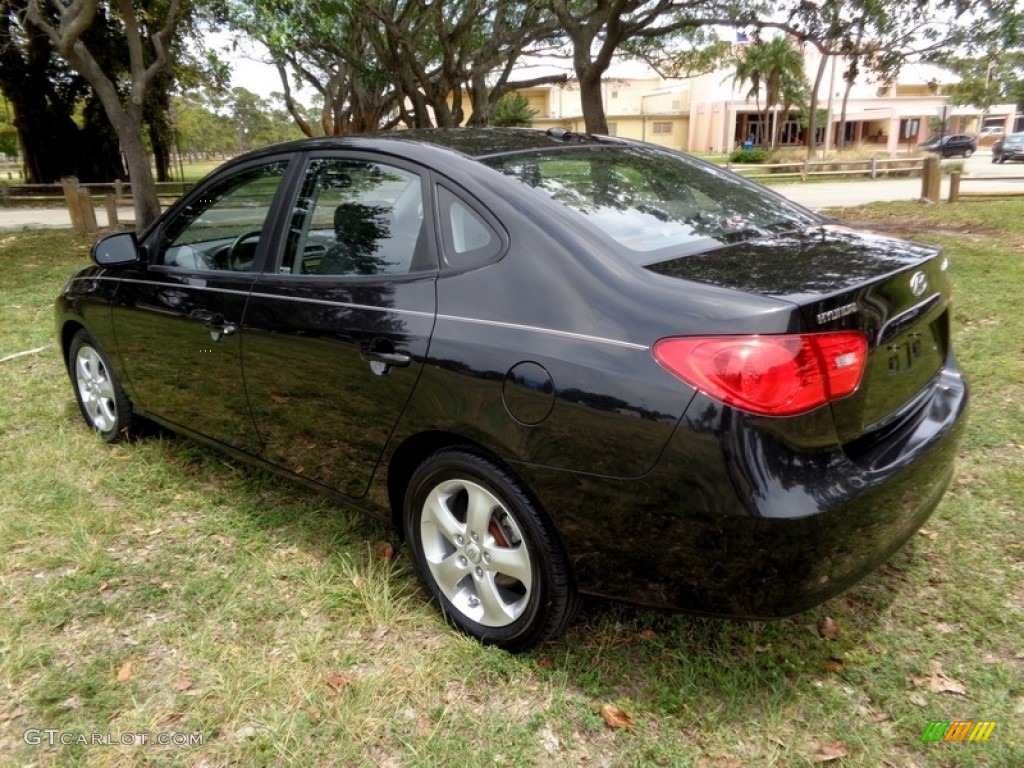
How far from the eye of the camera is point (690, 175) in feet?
10.0

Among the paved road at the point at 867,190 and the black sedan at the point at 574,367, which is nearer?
the black sedan at the point at 574,367

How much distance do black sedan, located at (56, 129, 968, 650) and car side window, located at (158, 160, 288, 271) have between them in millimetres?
26

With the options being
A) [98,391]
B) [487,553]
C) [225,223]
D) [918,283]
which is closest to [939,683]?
[918,283]

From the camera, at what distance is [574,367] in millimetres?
2061

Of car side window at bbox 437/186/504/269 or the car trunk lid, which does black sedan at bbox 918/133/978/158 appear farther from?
car side window at bbox 437/186/504/269

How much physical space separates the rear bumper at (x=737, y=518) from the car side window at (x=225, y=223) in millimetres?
1811

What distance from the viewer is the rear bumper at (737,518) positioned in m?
1.87

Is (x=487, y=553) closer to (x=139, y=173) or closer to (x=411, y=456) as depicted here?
(x=411, y=456)

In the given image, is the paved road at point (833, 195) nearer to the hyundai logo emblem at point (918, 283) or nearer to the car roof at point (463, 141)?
the car roof at point (463, 141)

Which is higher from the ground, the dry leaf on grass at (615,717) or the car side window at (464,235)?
the car side window at (464,235)

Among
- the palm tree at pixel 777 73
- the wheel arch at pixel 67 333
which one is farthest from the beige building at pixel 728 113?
the wheel arch at pixel 67 333

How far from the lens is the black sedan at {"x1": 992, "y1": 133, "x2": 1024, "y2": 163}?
110 ft

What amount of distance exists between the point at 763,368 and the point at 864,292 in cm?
43

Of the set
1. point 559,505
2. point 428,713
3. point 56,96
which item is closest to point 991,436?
point 559,505
